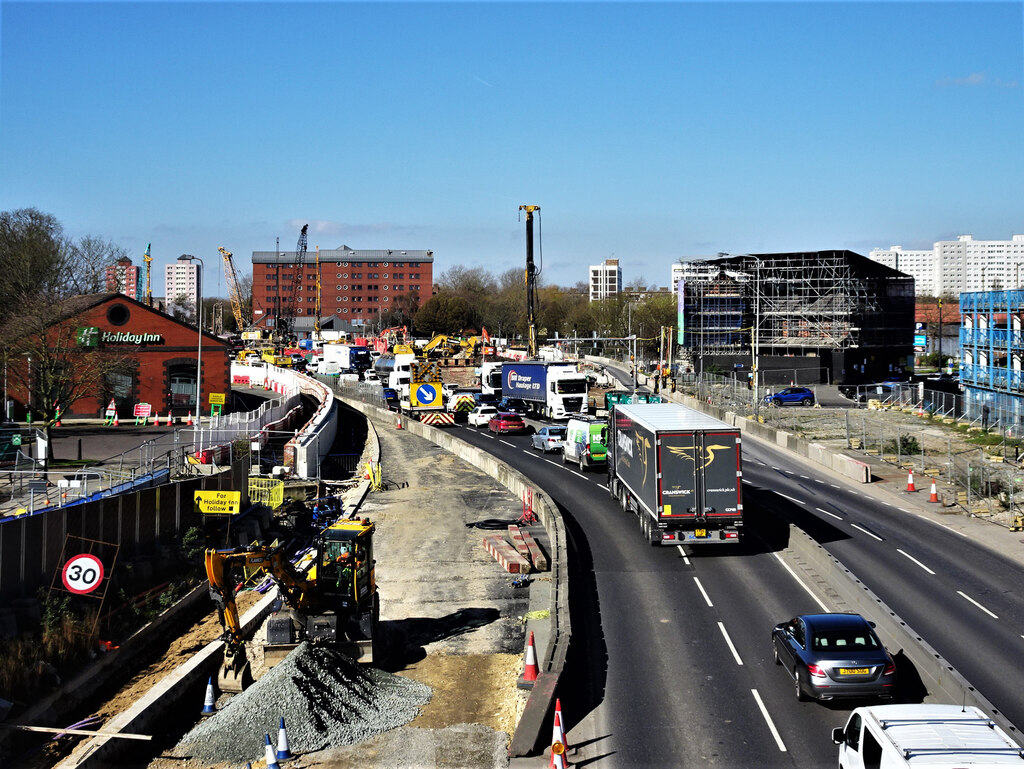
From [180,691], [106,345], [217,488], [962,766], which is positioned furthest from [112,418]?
[962,766]

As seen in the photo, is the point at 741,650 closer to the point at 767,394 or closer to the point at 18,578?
the point at 18,578

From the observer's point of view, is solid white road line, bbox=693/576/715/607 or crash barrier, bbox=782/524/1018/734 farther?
solid white road line, bbox=693/576/715/607

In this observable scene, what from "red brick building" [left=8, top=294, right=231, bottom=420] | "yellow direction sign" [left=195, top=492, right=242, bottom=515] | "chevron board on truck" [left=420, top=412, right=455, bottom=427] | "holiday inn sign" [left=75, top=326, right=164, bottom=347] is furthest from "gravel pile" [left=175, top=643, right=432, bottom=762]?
"holiday inn sign" [left=75, top=326, right=164, bottom=347]

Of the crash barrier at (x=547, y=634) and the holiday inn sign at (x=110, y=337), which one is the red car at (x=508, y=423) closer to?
the crash barrier at (x=547, y=634)

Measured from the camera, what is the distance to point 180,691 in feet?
61.6

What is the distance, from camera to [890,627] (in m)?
18.0

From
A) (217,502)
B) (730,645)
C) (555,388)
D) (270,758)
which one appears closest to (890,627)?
(730,645)

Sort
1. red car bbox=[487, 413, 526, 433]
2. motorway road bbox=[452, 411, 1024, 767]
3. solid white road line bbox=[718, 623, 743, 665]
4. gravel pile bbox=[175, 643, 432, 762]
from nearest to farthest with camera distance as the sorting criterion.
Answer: motorway road bbox=[452, 411, 1024, 767]
gravel pile bbox=[175, 643, 432, 762]
solid white road line bbox=[718, 623, 743, 665]
red car bbox=[487, 413, 526, 433]

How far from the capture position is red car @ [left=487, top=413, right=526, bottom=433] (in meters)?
55.8

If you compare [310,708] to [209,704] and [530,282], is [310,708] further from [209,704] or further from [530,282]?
[530,282]

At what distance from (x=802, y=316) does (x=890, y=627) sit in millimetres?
81607

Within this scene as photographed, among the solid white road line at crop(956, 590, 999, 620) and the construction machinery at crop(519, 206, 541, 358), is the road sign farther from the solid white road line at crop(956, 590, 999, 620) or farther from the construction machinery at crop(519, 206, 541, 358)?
the solid white road line at crop(956, 590, 999, 620)

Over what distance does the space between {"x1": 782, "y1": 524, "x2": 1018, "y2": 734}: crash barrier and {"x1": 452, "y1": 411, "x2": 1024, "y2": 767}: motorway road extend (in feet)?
1.40

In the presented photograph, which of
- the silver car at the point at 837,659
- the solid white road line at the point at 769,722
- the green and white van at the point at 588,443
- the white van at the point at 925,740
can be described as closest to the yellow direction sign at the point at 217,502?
the green and white van at the point at 588,443
